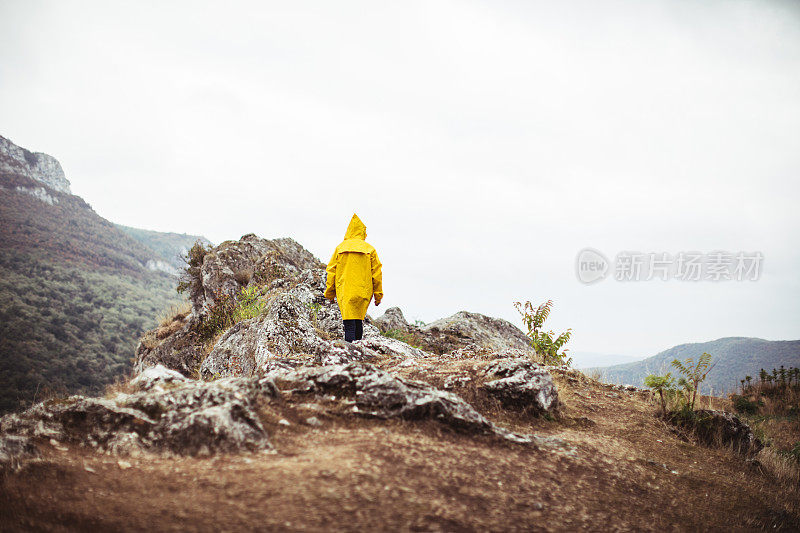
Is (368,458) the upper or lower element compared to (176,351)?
upper

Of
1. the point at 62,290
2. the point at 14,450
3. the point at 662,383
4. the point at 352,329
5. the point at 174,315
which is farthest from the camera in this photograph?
the point at 62,290

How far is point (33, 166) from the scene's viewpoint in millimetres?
111375

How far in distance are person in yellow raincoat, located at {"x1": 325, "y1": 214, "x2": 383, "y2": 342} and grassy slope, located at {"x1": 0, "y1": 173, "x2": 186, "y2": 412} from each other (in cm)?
2765

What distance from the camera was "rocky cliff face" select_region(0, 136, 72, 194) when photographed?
98.4 metres

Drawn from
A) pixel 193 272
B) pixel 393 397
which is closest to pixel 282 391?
pixel 393 397

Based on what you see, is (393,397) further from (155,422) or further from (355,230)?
(355,230)

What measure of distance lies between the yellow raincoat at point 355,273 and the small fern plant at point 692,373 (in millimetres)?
5787

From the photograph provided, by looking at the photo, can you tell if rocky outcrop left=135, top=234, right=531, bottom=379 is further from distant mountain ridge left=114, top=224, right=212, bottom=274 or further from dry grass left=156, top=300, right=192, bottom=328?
distant mountain ridge left=114, top=224, right=212, bottom=274

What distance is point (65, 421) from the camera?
3660mm

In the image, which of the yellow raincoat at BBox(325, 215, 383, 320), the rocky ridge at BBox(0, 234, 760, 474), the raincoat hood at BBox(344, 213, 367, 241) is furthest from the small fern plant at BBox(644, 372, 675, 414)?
the raincoat hood at BBox(344, 213, 367, 241)

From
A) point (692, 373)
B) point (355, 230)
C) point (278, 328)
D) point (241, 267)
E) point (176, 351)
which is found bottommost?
point (176, 351)

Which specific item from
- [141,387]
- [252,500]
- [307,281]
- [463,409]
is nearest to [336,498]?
[252,500]

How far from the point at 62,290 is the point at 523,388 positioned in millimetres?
71313

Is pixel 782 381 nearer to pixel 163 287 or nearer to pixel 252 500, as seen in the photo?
pixel 252 500
